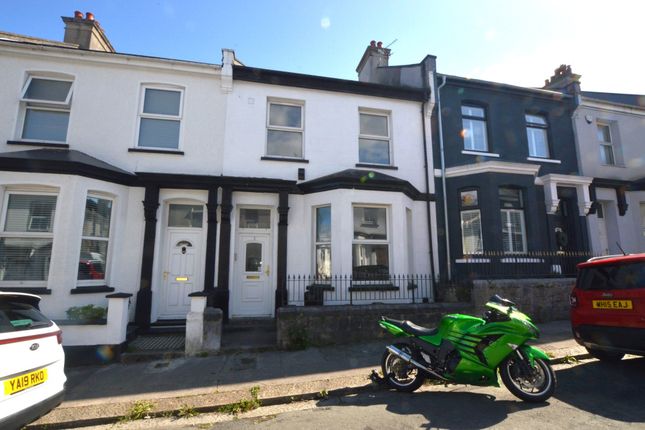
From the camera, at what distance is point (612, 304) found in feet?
15.3

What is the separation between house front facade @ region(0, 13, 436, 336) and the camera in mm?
6750

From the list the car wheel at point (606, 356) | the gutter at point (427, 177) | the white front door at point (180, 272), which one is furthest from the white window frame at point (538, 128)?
the white front door at point (180, 272)

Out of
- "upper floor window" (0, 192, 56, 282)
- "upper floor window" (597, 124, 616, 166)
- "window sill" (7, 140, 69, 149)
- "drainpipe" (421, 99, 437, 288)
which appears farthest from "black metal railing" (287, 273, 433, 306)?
"upper floor window" (597, 124, 616, 166)

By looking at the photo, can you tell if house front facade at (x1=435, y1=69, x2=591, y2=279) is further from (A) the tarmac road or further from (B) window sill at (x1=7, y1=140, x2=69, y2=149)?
(B) window sill at (x1=7, y1=140, x2=69, y2=149)

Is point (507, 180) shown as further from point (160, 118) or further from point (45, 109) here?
point (45, 109)

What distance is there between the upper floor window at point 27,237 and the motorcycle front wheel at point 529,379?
8.33m

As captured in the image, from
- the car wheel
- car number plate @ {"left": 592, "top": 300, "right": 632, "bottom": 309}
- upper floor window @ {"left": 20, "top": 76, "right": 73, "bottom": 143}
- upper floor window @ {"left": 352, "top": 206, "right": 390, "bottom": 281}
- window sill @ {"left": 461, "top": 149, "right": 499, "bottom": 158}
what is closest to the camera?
car number plate @ {"left": 592, "top": 300, "right": 632, "bottom": 309}

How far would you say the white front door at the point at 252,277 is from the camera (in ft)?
25.7

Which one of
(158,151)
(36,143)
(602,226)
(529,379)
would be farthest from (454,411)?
(602,226)

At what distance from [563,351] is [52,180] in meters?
10.3

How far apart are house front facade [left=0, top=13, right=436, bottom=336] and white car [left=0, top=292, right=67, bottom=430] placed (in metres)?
3.56

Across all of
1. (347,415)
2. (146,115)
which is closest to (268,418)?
(347,415)

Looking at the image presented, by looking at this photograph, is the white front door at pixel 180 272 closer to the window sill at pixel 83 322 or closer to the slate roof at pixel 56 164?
the window sill at pixel 83 322

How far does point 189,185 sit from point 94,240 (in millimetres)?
2310
